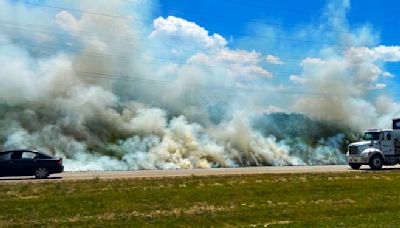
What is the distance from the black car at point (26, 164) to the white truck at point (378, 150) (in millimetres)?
22779

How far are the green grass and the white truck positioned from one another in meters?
11.2

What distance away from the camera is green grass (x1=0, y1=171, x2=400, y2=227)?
693 inches

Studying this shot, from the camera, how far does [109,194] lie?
22.4m

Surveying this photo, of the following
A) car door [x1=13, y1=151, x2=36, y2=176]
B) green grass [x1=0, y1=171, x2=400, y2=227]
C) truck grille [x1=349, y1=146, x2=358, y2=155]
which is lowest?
→ green grass [x1=0, y1=171, x2=400, y2=227]

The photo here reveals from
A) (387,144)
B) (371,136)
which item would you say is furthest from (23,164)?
(387,144)

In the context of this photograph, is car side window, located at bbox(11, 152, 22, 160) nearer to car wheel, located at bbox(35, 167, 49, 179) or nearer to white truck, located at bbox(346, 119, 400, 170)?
car wheel, located at bbox(35, 167, 49, 179)

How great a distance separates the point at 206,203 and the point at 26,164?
14614mm

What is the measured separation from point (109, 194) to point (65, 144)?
221 ft

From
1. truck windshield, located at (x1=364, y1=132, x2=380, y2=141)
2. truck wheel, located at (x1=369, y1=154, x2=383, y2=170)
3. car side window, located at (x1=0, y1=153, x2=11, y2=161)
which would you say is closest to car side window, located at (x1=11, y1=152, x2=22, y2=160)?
car side window, located at (x1=0, y1=153, x2=11, y2=161)

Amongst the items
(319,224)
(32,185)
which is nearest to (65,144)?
(32,185)

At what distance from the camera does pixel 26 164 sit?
103 ft

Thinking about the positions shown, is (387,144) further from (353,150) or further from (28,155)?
(28,155)

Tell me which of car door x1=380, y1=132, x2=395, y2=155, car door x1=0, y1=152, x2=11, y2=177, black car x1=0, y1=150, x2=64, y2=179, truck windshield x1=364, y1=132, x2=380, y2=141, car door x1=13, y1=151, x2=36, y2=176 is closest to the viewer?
car door x1=0, y1=152, x2=11, y2=177

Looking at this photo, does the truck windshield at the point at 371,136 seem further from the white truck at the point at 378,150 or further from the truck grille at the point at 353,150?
the truck grille at the point at 353,150
